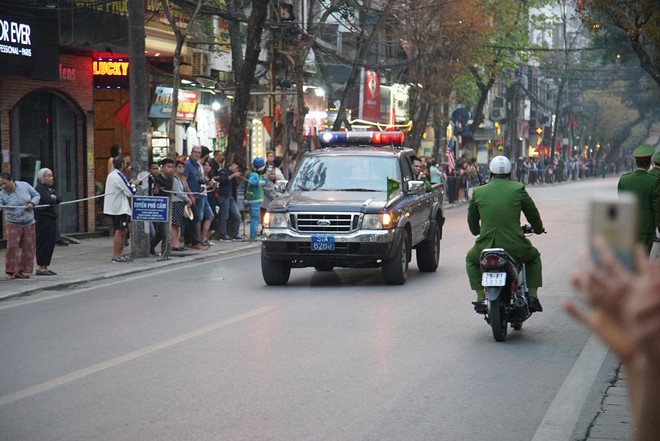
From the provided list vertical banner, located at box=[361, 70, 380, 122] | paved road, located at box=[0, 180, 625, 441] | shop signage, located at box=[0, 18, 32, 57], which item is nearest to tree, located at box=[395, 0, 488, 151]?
vertical banner, located at box=[361, 70, 380, 122]

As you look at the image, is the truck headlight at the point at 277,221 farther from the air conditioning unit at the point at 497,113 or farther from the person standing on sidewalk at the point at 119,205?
the air conditioning unit at the point at 497,113

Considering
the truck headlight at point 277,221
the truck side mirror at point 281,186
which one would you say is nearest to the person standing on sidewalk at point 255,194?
the truck side mirror at point 281,186

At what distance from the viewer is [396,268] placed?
16234 mm

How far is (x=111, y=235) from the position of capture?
28.5 m

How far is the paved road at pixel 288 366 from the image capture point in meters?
7.57

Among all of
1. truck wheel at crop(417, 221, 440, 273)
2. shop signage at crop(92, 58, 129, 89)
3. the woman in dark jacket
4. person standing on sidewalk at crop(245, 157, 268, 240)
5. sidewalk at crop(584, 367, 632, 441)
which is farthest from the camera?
shop signage at crop(92, 58, 129, 89)

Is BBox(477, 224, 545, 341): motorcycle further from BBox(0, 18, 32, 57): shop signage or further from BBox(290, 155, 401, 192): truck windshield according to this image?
BBox(0, 18, 32, 57): shop signage

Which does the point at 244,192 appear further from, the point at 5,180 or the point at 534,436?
the point at 534,436

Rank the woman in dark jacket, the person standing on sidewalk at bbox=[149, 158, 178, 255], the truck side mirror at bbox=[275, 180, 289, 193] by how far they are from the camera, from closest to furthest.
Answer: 1. the truck side mirror at bbox=[275, 180, 289, 193]
2. the woman in dark jacket
3. the person standing on sidewalk at bbox=[149, 158, 178, 255]

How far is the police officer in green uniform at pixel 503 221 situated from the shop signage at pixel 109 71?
17.9 m

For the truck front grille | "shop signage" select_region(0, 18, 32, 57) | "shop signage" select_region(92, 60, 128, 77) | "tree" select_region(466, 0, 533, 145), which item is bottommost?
the truck front grille

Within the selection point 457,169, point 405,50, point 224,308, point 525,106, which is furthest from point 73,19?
point 525,106

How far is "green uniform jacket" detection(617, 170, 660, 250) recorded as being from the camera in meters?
12.3

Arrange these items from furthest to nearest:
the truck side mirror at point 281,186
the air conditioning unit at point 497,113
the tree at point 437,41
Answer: the air conditioning unit at point 497,113 → the tree at point 437,41 → the truck side mirror at point 281,186
